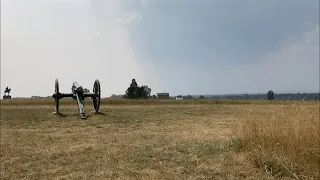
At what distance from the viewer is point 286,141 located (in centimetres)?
598

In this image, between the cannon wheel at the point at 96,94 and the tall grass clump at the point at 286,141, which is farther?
the cannon wheel at the point at 96,94

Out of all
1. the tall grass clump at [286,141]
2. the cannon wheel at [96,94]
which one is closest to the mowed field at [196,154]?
the tall grass clump at [286,141]

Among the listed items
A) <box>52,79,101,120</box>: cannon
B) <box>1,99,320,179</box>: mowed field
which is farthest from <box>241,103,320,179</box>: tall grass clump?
<box>52,79,101,120</box>: cannon

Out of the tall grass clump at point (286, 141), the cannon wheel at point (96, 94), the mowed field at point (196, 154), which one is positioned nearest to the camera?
the tall grass clump at point (286, 141)

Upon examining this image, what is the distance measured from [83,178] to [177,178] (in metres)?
1.42

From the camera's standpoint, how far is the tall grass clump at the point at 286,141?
5.36 metres

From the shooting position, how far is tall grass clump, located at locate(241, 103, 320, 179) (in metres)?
5.36

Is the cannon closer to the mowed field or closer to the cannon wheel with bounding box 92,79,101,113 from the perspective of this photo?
the cannon wheel with bounding box 92,79,101,113

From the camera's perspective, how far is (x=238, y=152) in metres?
6.83

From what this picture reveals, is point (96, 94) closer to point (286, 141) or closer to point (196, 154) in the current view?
point (196, 154)

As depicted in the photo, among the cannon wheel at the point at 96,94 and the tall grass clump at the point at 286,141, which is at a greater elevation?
the cannon wheel at the point at 96,94

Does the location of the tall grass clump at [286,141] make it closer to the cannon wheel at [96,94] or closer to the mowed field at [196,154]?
the mowed field at [196,154]

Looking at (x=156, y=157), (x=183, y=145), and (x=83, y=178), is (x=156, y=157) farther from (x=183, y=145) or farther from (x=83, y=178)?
(x=83, y=178)

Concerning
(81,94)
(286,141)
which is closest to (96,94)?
(81,94)
